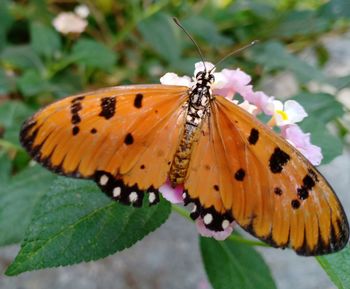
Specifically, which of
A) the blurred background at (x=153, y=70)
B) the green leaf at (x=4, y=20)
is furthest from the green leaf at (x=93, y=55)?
the green leaf at (x=4, y=20)

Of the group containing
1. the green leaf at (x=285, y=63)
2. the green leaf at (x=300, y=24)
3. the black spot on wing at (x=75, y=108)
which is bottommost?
the black spot on wing at (x=75, y=108)

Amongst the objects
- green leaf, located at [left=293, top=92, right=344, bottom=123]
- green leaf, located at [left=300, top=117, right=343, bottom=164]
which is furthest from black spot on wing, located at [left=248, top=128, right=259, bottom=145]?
green leaf, located at [left=293, top=92, right=344, bottom=123]

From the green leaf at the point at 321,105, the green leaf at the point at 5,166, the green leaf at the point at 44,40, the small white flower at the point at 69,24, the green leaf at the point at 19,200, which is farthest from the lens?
the small white flower at the point at 69,24

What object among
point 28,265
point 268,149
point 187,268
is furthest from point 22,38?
point 268,149

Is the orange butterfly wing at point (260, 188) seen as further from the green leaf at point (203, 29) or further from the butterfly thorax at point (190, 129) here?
the green leaf at point (203, 29)

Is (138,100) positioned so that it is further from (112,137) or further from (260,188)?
(260,188)

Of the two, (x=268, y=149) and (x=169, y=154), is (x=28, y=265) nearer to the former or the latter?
(x=169, y=154)

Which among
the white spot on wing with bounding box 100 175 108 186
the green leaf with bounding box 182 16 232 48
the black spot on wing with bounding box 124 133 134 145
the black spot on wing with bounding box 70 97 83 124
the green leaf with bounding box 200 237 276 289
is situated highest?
the green leaf with bounding box 182 16 232 48

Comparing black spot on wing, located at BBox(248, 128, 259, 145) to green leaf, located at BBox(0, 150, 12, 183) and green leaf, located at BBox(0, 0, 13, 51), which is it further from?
green leaf, located at BBox(0, 0, 13, 51)
